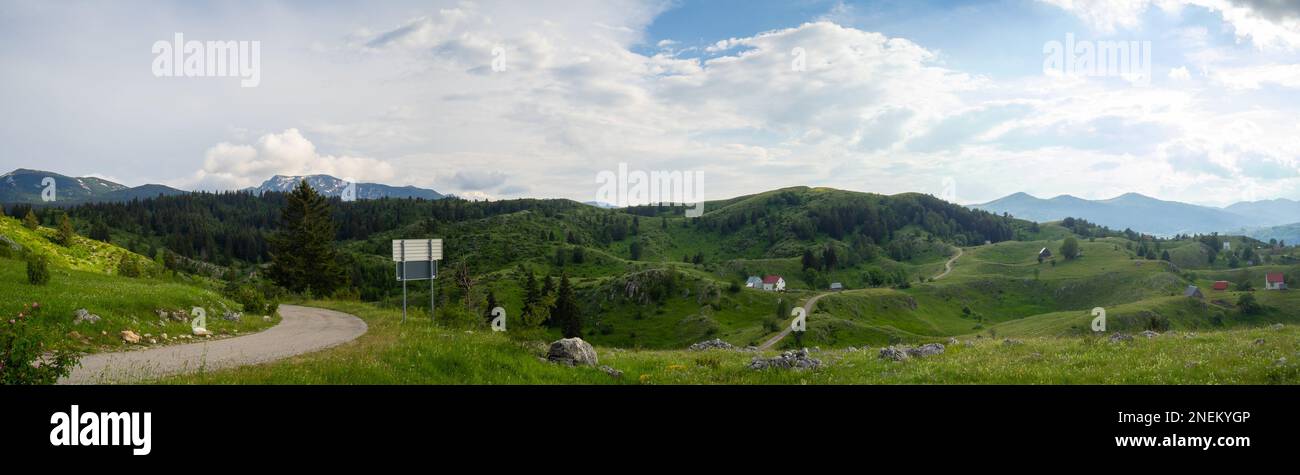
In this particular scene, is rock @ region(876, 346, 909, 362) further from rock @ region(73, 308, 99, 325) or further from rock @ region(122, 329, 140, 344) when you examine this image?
rock @ region(73, 308, 99, 325)

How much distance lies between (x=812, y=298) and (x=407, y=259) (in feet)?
577

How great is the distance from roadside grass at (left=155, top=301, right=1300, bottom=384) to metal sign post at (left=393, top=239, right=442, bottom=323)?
670 centimetres

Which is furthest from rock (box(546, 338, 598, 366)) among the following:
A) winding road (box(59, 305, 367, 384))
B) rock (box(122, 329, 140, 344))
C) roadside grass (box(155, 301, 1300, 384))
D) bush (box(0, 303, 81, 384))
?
rock (box(122, 329, 140, 344))

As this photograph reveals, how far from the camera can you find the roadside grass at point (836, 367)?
15.0 metres

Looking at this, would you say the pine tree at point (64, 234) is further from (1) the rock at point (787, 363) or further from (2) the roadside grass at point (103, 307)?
(1) the rock at point (787, 363)

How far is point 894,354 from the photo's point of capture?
22.0m


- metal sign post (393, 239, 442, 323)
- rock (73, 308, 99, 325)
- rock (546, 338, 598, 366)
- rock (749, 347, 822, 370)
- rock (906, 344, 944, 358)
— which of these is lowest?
rock (906, 344, 944, 358)

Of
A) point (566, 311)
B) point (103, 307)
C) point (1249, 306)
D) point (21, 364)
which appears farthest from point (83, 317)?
point (1249, 306)

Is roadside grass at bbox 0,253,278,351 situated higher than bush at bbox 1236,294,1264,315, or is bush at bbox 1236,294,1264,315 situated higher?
roadside grass at bbox 0,253,278,351

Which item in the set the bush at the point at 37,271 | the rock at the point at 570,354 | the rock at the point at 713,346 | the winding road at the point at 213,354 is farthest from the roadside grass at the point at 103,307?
the rock at the point at 713,346

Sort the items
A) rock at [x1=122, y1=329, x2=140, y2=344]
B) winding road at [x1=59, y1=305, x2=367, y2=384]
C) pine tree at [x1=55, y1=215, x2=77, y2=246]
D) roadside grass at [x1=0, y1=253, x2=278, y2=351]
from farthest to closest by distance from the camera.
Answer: pine tree at [x1=55, y1=215, x2=77, y2=246], rock at [x1=122, y1=329, x2=140, y2=344], roadside grass at [x1=0, y1=253, x2=278, y2=351], winding road at [x1=59, y1=305, x2=367, y2=384]

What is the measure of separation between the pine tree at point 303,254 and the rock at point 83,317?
48634 mm

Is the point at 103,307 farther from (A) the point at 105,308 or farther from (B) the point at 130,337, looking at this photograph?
(B) the point at 130,337

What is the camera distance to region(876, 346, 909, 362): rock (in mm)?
21547
